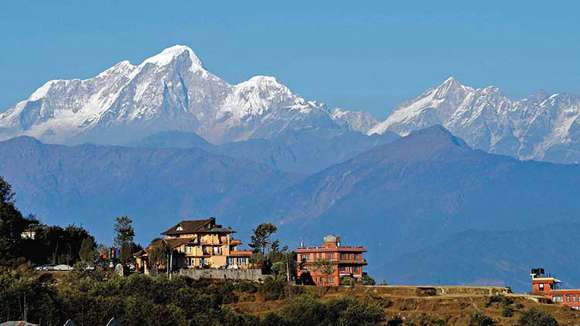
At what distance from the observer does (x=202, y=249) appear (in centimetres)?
18525

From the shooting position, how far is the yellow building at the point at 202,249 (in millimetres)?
182500

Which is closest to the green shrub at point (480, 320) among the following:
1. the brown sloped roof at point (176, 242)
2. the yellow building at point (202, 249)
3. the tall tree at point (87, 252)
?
the yellow building at point (202, 249)

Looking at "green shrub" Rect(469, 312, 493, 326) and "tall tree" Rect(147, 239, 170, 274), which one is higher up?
"tall tree" Rect(147, 239, 170, 274)

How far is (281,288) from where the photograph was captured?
16712cm

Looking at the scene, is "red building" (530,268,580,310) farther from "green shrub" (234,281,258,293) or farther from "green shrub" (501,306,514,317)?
"green shrub" (234,281,258,293)

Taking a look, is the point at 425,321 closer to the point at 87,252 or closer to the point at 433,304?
the point at 433,304

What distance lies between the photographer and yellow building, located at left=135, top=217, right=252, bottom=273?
182500 mm

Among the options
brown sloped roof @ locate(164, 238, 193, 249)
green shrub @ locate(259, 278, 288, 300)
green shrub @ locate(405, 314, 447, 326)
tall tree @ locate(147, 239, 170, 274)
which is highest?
brown sloped roof @ locate(164, 238, 193, 249)

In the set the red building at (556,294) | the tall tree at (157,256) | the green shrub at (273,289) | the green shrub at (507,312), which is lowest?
the green shrub at (507,312)

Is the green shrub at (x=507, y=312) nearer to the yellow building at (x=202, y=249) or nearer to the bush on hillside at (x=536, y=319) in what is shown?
the bush on hillside at (x=536, y=319)

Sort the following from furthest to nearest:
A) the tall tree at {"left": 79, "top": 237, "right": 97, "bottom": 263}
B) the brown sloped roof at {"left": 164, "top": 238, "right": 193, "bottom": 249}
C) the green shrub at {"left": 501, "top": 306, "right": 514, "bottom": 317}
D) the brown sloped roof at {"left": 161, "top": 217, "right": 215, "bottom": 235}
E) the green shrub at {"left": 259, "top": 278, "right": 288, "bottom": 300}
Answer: the brown sloped roof at {"left": 161, "top": 217, "right": 215, "bottom": 235} → the brown sloped roof at {"left": 164, "top": 238, "right": 193, "bottom": 249} → the tall tree at {"left": 79, "top": 237, "right": 97, "bottom": 263} → the green shrub at {"left": 259, "top": 278, "right": 288, "bottom": 300} → the green shrub at {"left": 501, "top": 306, "right": 514, "bottom": 317}

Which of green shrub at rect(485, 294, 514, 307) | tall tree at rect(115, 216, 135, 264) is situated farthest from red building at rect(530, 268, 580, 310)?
tall tree at rect(115, 216, 135, 264)

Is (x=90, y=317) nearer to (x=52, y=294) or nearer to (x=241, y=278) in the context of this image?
(x=52, y=294)

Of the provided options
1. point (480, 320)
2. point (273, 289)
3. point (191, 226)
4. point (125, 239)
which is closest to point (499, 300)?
point (480, 320)
